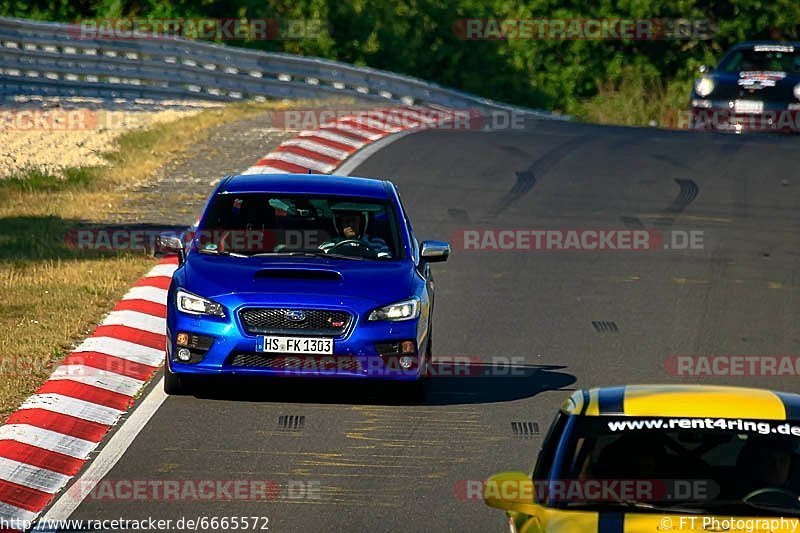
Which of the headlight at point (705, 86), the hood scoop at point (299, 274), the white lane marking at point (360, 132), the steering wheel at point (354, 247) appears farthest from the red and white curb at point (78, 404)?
the headlight at point (705, 86)

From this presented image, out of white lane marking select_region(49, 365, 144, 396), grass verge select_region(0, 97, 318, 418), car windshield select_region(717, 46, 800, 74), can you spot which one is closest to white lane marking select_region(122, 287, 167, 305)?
grass verge select_region(0, 97, 318, 418)

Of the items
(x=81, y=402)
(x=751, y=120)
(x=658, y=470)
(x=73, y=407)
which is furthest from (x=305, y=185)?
(x=751, y=120)

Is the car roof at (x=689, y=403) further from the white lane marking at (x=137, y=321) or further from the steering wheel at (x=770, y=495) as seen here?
the white lane marking at (x=137, y=321)

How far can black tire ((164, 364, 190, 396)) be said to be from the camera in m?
12.2

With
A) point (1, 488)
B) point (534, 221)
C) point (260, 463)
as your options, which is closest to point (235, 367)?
point (260, 463)

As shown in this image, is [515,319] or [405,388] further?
[515,319]

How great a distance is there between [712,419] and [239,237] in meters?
6.36

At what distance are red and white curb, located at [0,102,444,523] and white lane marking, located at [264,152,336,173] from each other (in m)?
5.05

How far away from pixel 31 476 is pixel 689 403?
459 cm

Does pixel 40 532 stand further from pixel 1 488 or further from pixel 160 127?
pixel 160 127

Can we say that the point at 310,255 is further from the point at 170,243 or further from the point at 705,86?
the point at 705,86

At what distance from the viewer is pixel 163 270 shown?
669 inches

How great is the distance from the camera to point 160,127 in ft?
87.8

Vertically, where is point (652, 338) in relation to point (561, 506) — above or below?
below
